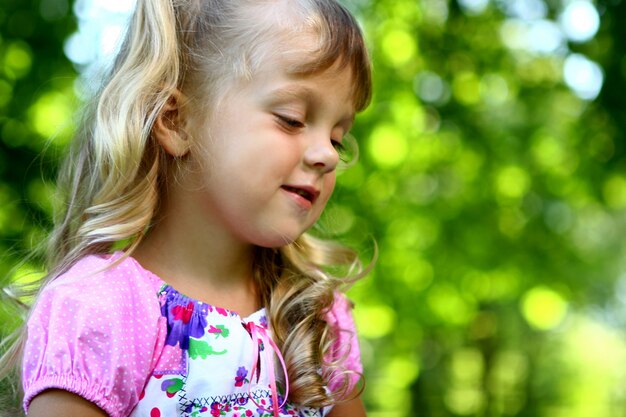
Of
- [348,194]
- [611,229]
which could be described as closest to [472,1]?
[348,194]

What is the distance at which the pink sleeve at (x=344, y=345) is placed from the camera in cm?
241

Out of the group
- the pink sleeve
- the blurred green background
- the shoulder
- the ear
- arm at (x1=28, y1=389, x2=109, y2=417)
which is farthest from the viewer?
the blurred green background

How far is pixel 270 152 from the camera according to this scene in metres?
2.04

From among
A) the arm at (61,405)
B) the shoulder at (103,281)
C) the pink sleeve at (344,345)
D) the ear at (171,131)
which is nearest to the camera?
the arm at (61,405)

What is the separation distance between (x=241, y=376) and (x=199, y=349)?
124 millimetres

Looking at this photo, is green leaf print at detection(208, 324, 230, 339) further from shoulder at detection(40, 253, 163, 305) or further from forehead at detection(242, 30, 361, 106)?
forehead at detection(242, 30, 361, 106)

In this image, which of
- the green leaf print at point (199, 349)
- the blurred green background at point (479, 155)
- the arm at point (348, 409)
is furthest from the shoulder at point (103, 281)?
the blurred green background at point (479, 155)

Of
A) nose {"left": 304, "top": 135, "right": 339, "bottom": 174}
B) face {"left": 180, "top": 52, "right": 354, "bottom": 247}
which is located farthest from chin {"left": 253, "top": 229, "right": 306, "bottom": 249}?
nose {"left": 304, "top": 135, "right": 339, "bottom": 174}

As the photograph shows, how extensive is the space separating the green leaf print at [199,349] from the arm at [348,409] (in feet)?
1.77

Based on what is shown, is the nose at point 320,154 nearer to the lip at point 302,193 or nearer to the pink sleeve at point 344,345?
the lip at point 302,193

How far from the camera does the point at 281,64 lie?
6.83ft

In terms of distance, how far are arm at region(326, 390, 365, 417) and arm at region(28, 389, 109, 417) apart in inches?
33.1

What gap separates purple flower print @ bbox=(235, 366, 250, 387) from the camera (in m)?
2.09

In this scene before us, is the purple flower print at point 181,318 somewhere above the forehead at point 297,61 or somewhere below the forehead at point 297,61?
below
